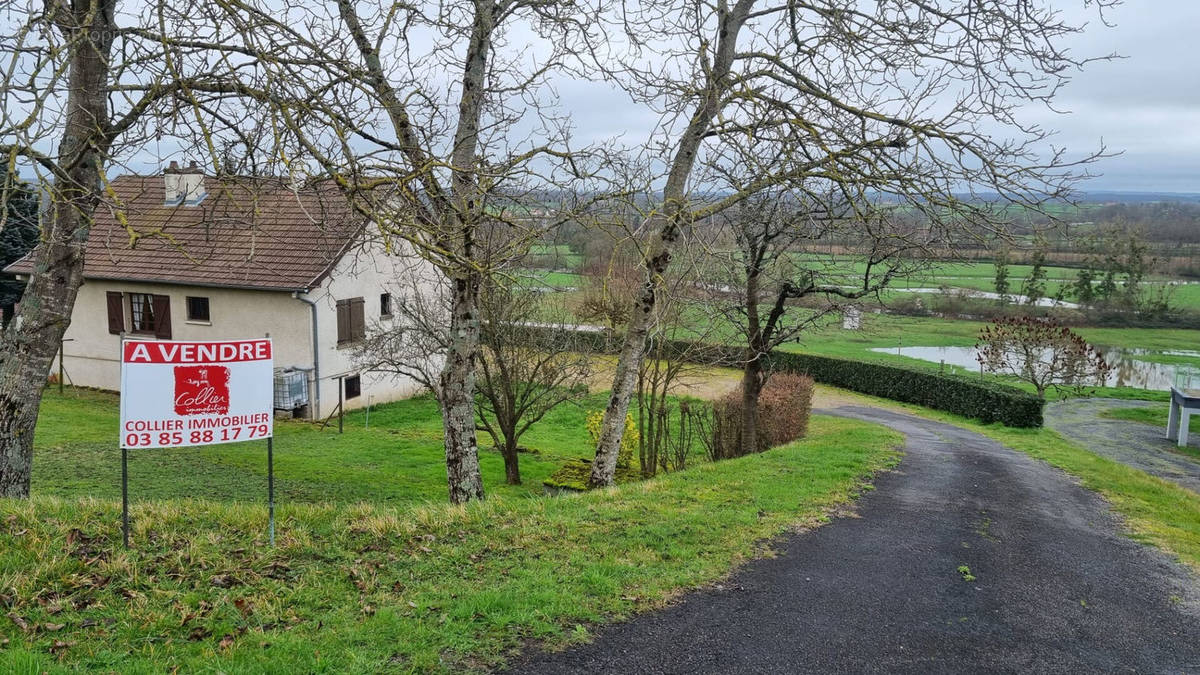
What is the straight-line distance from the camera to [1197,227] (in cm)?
6538

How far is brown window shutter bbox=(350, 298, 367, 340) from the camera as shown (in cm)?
2491

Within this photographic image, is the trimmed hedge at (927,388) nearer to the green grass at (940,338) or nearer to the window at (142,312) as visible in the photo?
the green grass at (940,338)

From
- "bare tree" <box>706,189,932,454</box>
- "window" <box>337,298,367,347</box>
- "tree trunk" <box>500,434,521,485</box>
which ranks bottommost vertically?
"tree trunk" <box>500,434,521,485</box>

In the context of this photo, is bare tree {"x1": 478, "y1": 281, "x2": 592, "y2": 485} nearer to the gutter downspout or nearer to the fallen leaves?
the gutter downspout

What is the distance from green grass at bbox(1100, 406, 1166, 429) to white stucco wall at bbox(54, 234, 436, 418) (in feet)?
91.7

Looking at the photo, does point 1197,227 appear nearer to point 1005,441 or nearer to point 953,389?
point 953,389

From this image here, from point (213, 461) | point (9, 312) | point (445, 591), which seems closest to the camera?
point (445, 591)

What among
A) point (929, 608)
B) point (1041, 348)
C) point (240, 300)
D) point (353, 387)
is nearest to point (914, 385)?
point (1041, 348)

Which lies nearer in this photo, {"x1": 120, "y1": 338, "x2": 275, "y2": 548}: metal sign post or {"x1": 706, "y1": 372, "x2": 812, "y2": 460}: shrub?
{"x1": 120, "y1": 338, "x2": 275, "y2": 548}: metal sign post

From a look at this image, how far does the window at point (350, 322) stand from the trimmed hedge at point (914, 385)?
800 centimetres

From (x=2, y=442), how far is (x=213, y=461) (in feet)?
31.7

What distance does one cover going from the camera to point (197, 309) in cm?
2422

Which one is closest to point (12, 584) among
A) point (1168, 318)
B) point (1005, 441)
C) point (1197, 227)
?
point (1005, 441)

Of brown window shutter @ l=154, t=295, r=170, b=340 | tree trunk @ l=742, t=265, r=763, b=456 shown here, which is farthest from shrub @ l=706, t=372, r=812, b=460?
brown window shutter @ l=154, t=295, r=170, b=340
